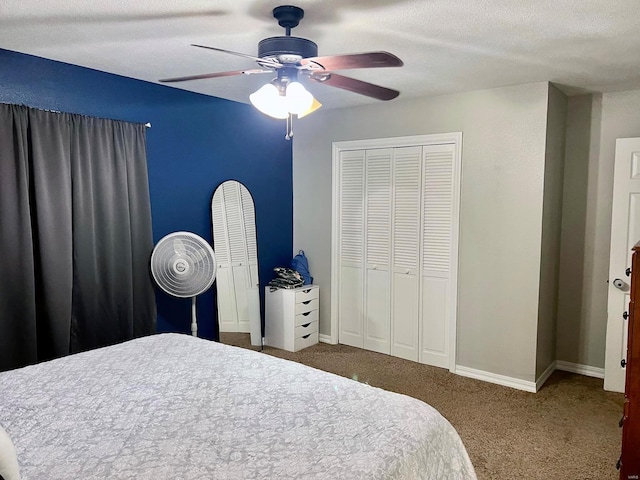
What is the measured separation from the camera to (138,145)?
3568 mm

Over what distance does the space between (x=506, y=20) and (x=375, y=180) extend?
2286 mm

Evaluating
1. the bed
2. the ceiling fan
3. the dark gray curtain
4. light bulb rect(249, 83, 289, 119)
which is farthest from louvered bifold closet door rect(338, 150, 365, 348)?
the bed

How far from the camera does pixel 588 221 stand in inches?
161

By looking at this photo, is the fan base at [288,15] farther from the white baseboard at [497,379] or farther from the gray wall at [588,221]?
the white baseboard at [497,379]

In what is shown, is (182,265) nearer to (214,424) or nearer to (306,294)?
(306,294)

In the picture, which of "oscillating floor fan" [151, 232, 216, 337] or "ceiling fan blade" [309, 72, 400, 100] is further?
"oscillating floor fan" [151, 232, 216, 337]

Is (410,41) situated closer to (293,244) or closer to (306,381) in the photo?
(306,381)

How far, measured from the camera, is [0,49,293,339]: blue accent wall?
3150 millimetres

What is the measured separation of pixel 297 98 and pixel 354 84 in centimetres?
35

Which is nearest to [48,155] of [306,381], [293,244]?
[306,381]

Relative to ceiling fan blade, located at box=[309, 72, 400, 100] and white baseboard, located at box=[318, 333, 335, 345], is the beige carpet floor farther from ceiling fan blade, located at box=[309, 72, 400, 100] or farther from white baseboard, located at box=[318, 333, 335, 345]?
ceiling fan blade, located at box=[309, 72, 400, 100]

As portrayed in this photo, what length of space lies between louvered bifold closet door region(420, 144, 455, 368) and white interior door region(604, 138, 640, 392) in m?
1.19

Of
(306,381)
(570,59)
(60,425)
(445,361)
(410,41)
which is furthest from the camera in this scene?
(445,361)

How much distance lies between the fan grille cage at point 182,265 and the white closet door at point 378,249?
158 centimetres
